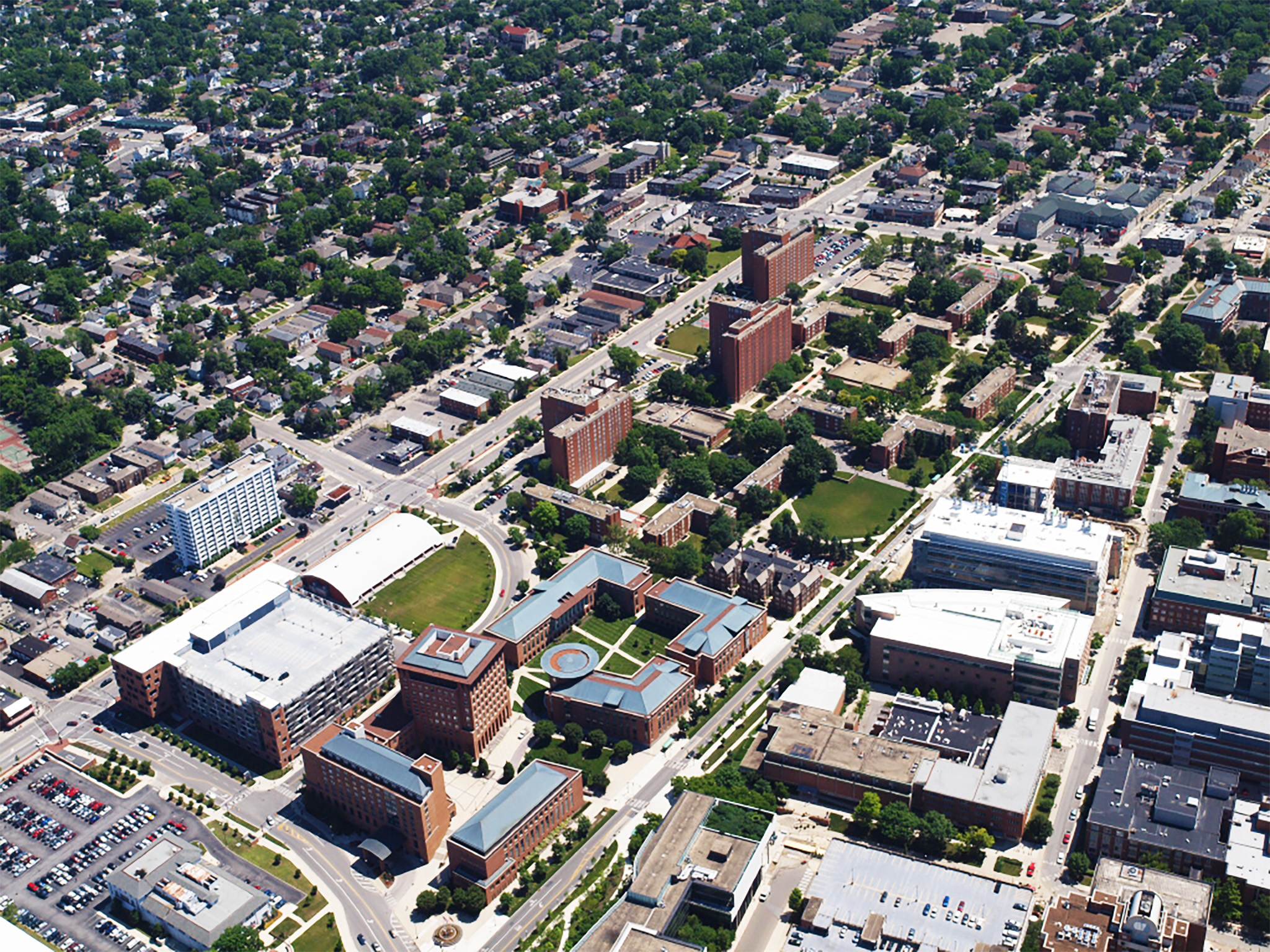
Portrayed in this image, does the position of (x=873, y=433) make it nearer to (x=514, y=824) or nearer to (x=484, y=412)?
(x=484, y=412)

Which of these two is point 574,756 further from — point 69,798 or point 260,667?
point 69,798

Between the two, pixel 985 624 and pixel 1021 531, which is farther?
pixel 1021 531

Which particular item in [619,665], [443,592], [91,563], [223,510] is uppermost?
[223,510]

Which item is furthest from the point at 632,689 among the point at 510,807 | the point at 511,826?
the point at 511,826

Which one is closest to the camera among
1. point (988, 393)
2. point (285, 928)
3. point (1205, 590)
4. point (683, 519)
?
point (285, 928)

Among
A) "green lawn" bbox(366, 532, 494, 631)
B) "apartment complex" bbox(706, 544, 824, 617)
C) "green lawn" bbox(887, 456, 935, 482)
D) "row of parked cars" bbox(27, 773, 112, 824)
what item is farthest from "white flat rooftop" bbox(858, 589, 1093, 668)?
"row of parked cars" bbox(27, 773, 112, 824)

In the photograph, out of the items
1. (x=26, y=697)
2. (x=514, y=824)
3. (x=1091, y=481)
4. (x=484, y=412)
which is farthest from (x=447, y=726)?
(x=1091, y=481)

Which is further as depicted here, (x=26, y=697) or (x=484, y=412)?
(x=484, y=412)
